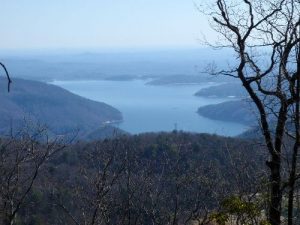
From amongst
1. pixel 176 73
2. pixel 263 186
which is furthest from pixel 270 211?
pixel 176 73

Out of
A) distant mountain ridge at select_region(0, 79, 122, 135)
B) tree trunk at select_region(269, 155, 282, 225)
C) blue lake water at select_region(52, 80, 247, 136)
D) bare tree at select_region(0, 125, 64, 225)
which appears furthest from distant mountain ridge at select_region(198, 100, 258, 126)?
tree trunk at select_region(269, 155, 282, 225)

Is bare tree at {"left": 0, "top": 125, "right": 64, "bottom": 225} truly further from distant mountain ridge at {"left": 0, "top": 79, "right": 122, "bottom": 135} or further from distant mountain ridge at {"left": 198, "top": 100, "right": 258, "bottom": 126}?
distant mountain ridge at {"left": 0, "top": 79, "right": 122, "bottom": 135}

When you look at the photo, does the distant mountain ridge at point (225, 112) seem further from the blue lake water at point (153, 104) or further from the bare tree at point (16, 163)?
the bare tree at point (16, 163)

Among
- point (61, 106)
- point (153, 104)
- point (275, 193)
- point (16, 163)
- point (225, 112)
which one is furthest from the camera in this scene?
point (153, 104)

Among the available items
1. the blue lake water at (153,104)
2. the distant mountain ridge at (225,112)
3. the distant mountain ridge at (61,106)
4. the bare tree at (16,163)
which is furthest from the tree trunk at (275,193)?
the distant mountain ridge at (61,106)

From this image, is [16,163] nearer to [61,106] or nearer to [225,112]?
[225,112]

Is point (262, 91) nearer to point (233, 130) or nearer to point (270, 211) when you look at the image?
point (270, 211)

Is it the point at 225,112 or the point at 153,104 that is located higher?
the point at 225,112

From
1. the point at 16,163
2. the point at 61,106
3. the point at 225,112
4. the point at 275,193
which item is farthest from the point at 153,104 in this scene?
the point at 275,193

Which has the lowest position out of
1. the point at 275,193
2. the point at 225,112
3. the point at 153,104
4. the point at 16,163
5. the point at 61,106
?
the point at 153,104
